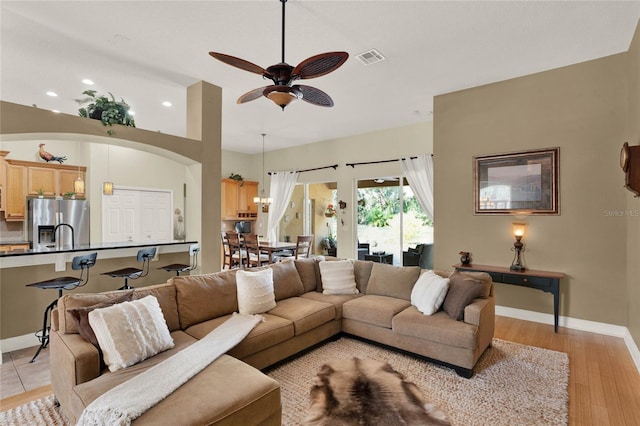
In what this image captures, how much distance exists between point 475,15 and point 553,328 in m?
3.67

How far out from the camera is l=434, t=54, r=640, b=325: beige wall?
364 centimetres

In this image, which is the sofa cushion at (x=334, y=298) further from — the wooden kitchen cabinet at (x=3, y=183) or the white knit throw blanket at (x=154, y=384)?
the wooden kitchen cabinet at (x=3, y=183)

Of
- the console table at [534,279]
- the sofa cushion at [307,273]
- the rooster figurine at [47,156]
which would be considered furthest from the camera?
the rooster figurine at [47,156]

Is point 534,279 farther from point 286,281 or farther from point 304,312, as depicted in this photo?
point 286,281

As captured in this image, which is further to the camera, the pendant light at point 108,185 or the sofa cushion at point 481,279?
the pendant light at point 108,185

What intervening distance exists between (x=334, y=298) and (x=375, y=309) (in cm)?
56

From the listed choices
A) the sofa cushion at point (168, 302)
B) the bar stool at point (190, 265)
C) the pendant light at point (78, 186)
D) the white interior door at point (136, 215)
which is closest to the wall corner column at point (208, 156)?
the bar stool at point (190, 265)

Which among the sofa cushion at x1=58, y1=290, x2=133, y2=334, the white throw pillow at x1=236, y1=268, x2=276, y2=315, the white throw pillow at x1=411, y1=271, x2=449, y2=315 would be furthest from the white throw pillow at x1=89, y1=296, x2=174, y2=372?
the white throw pillow at x1=411, y1=271, x2=449, y2=315

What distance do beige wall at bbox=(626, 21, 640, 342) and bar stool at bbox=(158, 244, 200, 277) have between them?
495cm

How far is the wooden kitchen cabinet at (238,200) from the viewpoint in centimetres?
834

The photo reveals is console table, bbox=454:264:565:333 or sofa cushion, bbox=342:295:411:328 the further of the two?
console table, bbox=454:264:565:333

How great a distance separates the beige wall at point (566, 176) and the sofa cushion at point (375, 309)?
5.96 feet

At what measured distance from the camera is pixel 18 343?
127 inches

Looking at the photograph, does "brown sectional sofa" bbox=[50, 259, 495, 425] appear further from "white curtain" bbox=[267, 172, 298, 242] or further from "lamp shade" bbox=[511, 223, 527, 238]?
"white curtain" bbox=[267, 172, 298, 242]
